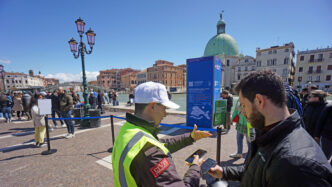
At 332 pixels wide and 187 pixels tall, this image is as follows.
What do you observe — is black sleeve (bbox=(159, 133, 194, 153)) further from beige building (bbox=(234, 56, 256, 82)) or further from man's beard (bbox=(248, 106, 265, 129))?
beige building (bbox=(234, 56, 256, 82))

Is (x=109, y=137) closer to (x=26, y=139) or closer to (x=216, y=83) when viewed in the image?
(x=26, y=139)

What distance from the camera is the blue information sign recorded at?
586 centimetres

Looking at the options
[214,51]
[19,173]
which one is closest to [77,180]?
[19,173]

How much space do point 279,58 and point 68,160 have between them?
6062cm

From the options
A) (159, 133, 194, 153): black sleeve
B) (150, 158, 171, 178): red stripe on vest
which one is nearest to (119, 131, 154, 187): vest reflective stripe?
(150, 158, 171, 178): red stripe on vest

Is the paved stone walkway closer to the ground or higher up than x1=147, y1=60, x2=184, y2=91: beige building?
closer to the ground

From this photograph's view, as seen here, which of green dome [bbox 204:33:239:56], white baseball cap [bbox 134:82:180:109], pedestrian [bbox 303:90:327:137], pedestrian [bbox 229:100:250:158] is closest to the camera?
white baseball cap [bbox 134:82:180:109]

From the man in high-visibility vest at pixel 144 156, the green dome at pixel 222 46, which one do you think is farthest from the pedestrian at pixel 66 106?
the green dome at pixel 222 46

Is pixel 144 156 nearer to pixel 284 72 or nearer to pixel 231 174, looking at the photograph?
pixel 231 174

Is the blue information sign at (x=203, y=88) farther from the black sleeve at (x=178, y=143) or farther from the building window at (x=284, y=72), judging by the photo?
the building window at (x=284, y=72)

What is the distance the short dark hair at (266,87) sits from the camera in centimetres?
101

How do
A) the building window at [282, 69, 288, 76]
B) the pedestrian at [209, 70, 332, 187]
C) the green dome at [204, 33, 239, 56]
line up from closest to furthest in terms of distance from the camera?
the pedestrian at [209, 70, 332, 187], the building window at [282, 69, 288, 76], the green dome at [204, 33, 239, 56]

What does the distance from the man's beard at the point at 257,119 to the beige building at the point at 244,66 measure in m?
63.9

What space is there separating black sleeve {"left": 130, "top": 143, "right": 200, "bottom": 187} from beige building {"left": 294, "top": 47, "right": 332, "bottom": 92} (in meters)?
55.4
